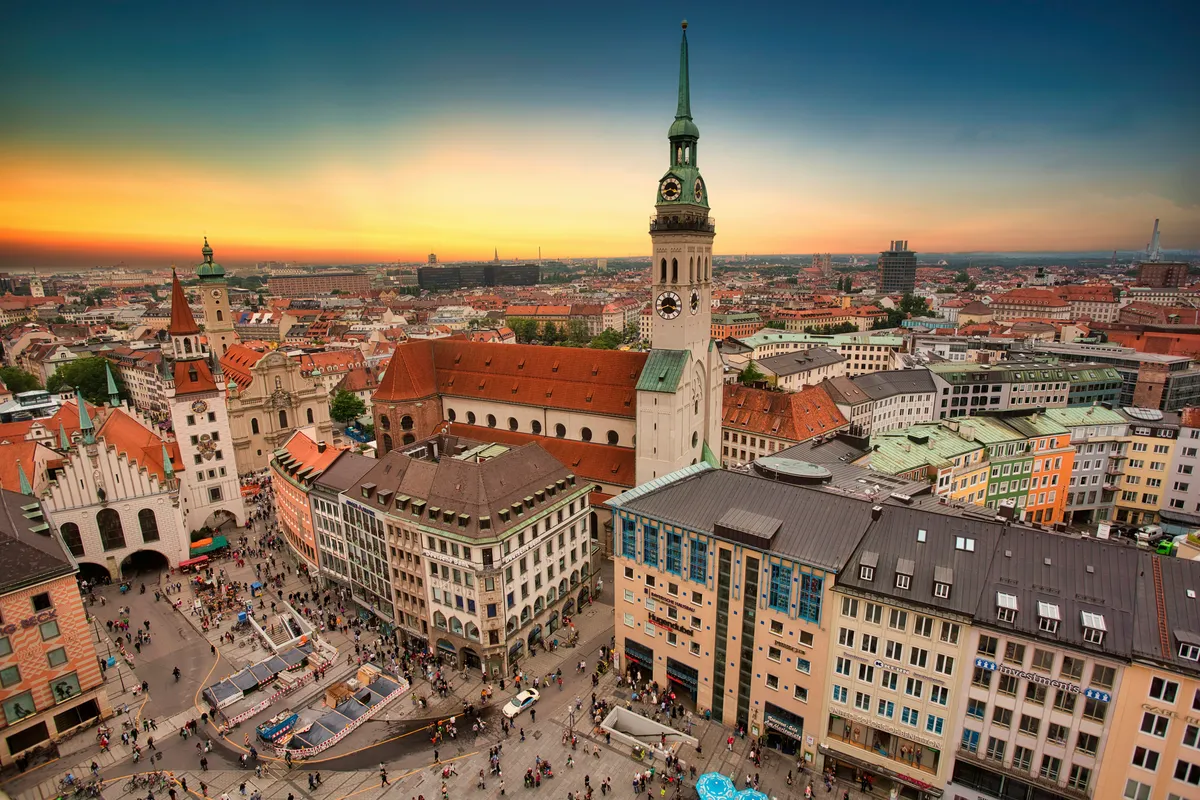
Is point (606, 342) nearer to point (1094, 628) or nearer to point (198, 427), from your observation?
point (198, 427)

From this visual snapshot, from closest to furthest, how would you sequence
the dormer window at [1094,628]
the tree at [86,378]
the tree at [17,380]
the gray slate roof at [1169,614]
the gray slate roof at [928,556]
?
the gray slate roof at [1169,614], the dormer window at [1094,628], the gray slate roof at [928,556], the tree at [86,378], the tree at [17,380]

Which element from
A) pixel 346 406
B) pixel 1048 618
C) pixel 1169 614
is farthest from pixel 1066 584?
pixel 346 406

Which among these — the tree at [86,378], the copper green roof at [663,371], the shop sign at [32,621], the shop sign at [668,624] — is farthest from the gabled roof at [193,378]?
the tree at [86,378]

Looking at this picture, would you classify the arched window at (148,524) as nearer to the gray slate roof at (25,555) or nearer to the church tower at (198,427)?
the church tower at (198,427)

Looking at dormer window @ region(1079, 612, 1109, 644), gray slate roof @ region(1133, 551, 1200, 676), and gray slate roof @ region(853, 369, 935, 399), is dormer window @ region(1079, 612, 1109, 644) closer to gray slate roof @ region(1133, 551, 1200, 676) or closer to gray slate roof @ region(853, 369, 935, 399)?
gray slate roof @ region(1133, 551, 1200, 676)

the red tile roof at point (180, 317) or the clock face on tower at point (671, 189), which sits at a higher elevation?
the clock face on tower at point (671, 189)

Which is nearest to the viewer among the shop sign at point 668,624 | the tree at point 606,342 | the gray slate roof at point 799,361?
the shop sign at point 668,624

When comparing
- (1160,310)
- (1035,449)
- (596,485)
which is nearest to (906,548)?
(596,485)
